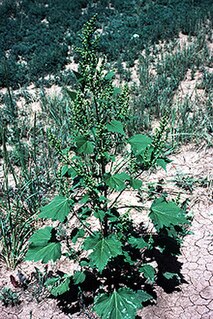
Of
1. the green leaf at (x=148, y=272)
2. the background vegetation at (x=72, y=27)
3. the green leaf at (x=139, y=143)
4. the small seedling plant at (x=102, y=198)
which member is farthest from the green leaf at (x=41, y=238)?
the background vegetation at (x=72, y=27)

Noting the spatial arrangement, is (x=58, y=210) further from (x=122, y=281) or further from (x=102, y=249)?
(x=122, y=281)

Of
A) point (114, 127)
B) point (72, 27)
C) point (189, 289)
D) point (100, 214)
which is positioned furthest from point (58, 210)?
point (72, 27)

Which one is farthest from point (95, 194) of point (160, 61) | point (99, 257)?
point (160, 61)

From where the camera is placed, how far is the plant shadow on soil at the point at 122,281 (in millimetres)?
3072

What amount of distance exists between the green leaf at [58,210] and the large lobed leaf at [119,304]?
769 mm

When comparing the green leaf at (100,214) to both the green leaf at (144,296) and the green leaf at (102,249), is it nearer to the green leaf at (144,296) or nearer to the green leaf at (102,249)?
the green leaf at (102,249)

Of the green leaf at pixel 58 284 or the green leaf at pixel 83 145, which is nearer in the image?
the green leaf at pixel 83 145

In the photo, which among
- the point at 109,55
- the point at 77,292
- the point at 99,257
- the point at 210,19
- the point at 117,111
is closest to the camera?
the point at 99,257

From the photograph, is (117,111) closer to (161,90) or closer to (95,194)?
(95,194)

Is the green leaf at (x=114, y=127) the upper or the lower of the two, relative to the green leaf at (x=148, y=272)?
upper

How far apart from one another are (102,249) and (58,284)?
2.98 ft

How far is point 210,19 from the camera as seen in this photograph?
10.1m

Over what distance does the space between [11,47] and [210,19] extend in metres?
5.50

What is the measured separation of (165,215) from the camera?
104 inches
